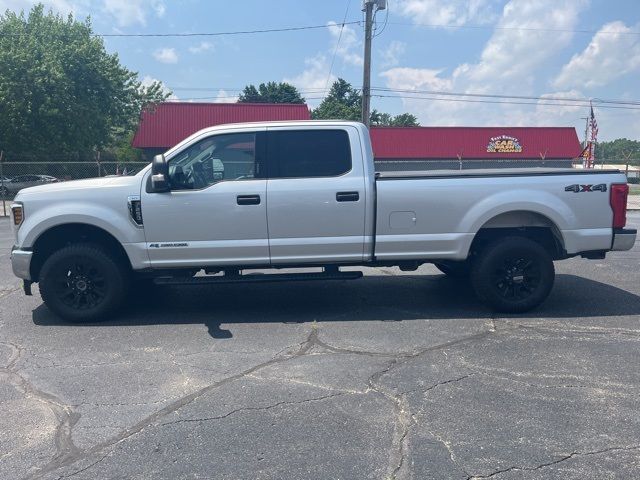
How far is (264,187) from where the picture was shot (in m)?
6.10

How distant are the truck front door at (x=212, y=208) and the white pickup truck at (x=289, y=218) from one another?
11 millimetres

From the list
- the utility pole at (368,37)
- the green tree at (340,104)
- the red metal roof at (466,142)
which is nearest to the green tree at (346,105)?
the green tree at (340,104)

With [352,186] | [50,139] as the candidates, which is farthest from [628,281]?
[50,139]

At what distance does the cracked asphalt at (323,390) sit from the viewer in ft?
11.4

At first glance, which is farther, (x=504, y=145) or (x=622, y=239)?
(x=504, y=145)

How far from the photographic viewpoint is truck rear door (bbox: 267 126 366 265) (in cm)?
611

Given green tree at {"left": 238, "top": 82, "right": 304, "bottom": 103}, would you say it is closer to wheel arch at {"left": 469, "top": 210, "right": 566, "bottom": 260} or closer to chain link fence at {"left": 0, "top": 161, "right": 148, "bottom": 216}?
chain link fence at {"left": 0, "top": 161, "right": 148, "bottom": 216}

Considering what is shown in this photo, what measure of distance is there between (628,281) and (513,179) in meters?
3.20

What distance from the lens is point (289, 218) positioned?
6.12 m

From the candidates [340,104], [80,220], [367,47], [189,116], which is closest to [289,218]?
[80,220]

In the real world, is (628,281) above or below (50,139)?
below

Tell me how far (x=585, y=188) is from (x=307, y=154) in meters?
3.01

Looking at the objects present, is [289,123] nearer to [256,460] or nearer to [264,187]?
[264,187]

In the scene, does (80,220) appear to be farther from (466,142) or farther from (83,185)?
(466,142)
